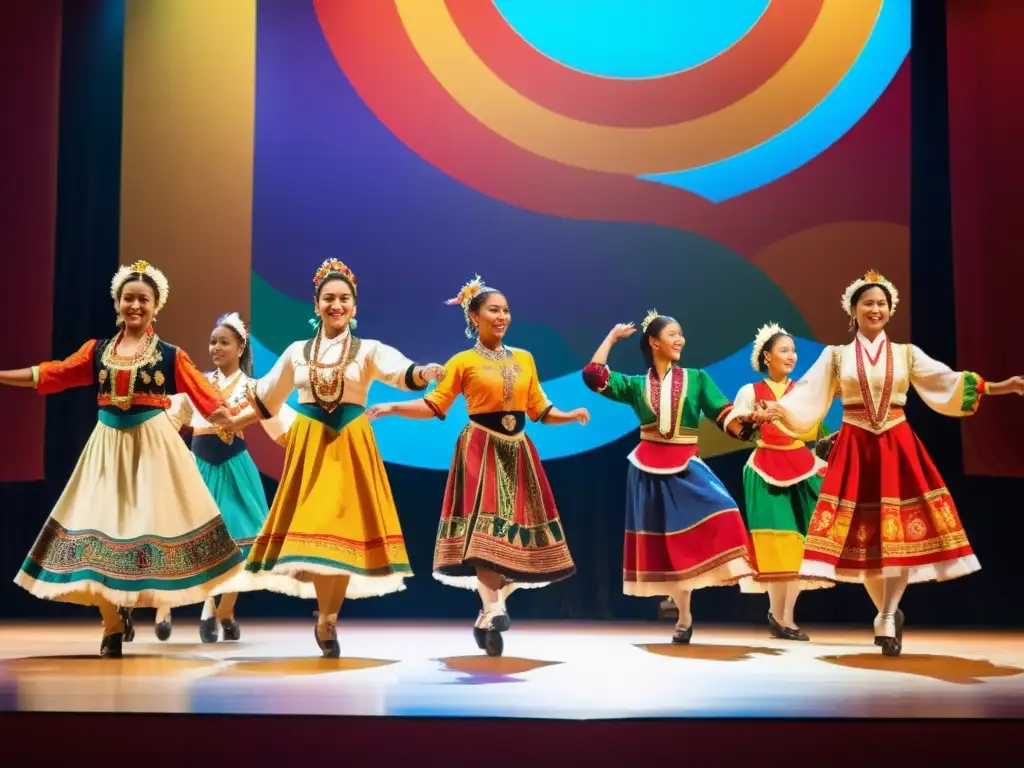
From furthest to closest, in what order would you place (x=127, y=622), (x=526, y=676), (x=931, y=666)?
(x=127, y=622) → (x=931, y=666) → (x=526, y=676)

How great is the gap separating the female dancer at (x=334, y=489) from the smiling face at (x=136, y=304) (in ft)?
1.63

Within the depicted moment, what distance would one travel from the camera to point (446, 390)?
14.6 feet

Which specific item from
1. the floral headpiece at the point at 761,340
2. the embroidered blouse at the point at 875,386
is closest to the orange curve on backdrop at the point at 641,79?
the floral headpiece at the point at 761,340

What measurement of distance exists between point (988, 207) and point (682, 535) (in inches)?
101

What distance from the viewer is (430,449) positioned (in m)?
6.00

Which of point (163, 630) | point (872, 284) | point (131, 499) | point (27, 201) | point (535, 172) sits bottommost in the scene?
Answer: point (163, 630)

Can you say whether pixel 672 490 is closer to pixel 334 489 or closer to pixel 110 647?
pixel 334 489

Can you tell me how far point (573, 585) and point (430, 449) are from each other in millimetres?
1045

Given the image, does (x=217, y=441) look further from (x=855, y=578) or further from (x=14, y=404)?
(x=855, y=578)

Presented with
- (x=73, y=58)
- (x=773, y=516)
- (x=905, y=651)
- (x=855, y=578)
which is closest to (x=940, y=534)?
(x=855, y=578)

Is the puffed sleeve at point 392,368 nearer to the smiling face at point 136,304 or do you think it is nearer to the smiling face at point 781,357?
the smiling face at point 136,304

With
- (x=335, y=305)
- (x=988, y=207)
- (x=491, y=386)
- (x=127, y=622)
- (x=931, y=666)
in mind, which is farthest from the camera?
(x=988, y=207)

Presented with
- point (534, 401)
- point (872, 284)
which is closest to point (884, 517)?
point (872, 284)

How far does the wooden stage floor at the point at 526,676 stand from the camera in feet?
9.25
